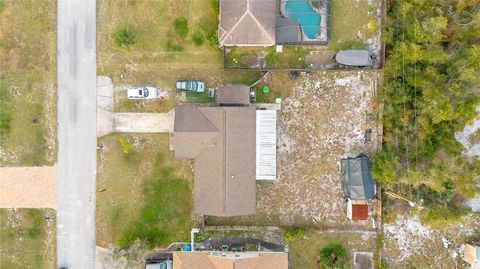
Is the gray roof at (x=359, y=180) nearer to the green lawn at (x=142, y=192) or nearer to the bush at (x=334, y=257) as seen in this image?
the bush at (x=334, y=257)

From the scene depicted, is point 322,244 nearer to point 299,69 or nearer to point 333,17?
point 299,69

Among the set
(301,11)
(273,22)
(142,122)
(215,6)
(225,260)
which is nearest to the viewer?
(225,260)

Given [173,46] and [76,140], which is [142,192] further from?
[173,46]

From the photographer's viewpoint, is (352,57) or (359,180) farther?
(352,57)

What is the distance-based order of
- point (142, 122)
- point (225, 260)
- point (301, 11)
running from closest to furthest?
point (225, 260)
point (301, 11)
point (142, 122)

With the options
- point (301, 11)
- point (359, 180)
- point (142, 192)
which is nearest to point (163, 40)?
point (301, 11)

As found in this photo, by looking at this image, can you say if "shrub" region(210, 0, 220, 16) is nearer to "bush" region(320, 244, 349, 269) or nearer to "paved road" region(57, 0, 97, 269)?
"paved road" region(57, 0, 97, 269)

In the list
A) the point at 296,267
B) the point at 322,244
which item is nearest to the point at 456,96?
the point at 322,244
